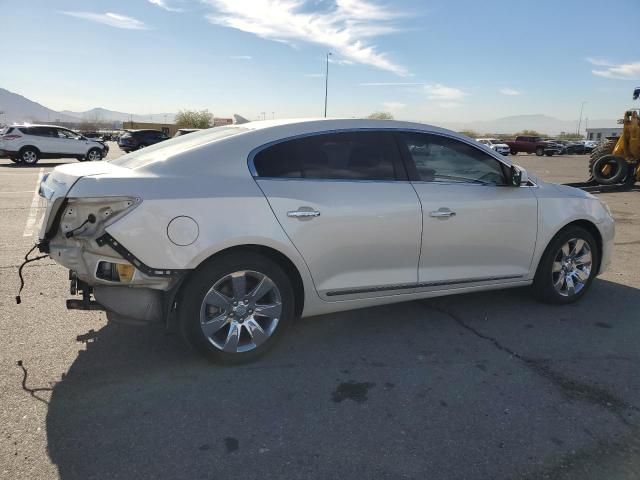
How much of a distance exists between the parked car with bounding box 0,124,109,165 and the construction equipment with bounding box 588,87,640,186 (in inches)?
767

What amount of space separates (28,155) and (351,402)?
69.5 feet

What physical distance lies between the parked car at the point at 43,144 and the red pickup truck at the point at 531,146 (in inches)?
1405

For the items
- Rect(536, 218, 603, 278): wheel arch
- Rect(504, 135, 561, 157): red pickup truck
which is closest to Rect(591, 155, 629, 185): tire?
Rect(536, 218, 603, 278): wheel arch

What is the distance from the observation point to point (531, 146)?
46.0 metres

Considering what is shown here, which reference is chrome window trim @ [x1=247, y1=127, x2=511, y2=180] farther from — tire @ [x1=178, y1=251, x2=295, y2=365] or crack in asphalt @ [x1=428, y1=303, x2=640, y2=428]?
crack in asphalt @ [x1=428, y1=303, x2=640, y2=428]

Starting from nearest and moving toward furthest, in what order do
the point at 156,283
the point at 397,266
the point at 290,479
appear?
1. the point at 290,479
2. the point at 156,283
3. the point at 397,266

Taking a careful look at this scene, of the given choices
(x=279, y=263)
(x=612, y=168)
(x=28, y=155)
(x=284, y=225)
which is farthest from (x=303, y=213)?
(x=28, y=155)

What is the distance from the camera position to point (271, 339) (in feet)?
11.7

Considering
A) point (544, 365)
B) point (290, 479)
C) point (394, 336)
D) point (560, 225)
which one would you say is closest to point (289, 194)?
point (394, 336)

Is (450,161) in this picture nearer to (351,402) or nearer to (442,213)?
(442,213)

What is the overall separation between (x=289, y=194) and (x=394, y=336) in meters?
1.47

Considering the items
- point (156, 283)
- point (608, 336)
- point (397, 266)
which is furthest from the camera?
point (608, 336)

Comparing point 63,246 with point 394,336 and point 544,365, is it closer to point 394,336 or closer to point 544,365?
point 394,336

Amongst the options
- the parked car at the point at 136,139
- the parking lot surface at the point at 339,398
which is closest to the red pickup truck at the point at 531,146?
the parked car at the point at 136,139
